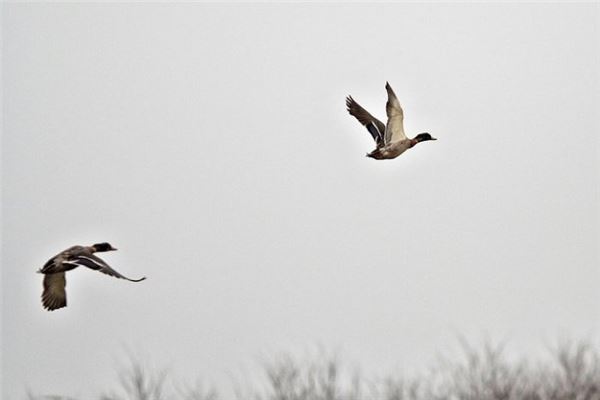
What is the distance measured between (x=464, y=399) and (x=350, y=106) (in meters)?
22.6

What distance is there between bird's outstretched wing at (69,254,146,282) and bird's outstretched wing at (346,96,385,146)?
7.36m

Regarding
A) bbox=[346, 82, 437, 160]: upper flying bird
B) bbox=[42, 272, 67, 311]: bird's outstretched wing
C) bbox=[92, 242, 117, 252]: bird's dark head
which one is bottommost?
bbox=[42, 272, 67, 311]: bird's outstretched wing

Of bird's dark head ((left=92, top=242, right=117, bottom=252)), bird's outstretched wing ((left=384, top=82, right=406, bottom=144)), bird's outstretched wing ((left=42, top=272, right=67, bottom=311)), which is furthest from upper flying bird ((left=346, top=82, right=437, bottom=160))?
bird's outstretched wing ((left=42, top=272, right=67, bottom=311))

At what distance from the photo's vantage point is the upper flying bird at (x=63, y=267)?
28359 mm

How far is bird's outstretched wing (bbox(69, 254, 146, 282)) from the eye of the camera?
26966mm

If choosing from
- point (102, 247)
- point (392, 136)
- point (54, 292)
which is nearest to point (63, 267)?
point (102, 247)

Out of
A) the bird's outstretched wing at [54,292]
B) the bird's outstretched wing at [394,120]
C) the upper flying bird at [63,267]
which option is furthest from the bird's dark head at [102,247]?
the bird's outstretched wing at [394,120]

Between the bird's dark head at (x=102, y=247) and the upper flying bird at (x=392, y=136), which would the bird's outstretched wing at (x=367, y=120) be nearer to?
the upper flying bird at (x=392, y=136)

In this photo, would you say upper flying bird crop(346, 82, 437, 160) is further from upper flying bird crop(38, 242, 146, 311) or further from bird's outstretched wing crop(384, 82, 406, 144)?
upper flying bird crop(38, 242, 146, 311)

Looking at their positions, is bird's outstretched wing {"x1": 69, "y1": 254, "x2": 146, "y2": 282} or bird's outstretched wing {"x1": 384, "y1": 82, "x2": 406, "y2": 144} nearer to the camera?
bird's outstretched wing {"x1": 69, "y1": 254, "x2": 146, "y2": 282}

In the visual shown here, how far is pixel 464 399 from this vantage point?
5500 cm

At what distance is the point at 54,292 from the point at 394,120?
832 cm

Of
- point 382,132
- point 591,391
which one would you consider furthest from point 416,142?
point 591,391

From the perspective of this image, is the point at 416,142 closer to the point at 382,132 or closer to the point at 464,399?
the point at 382,132
